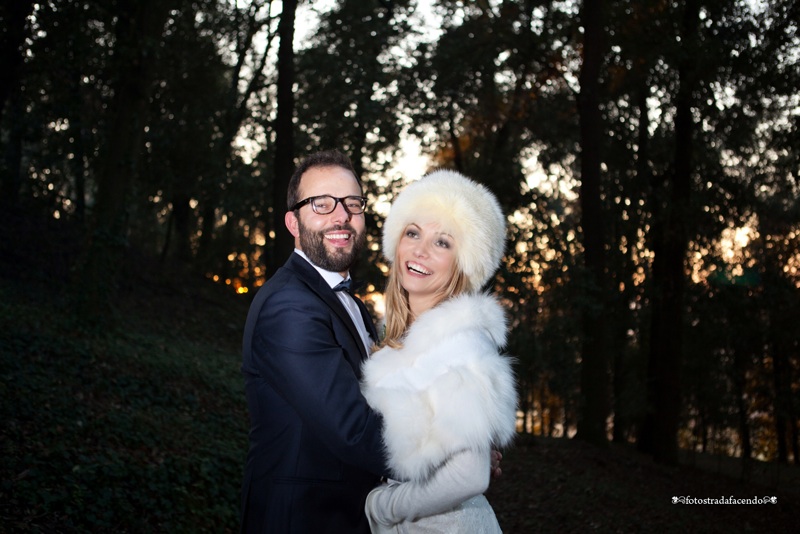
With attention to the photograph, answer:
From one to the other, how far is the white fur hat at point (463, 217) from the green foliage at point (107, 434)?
174 inches

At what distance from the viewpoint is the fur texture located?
2.97 meters

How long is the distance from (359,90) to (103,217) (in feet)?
24.7

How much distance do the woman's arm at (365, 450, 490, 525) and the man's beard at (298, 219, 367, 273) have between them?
1145 mm

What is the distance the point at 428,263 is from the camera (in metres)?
3.60

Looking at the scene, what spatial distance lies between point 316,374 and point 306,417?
0.19 metres

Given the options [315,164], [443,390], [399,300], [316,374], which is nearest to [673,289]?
[399,300]

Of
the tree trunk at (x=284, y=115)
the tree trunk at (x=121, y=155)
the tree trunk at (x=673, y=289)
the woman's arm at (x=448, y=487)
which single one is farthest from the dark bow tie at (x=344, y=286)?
the tree trunk at (x=673, y=289)

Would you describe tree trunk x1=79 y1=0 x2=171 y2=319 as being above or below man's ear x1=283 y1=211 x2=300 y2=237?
above

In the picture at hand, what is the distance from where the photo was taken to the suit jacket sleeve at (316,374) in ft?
9.98

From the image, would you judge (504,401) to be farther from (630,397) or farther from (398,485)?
(630,397)

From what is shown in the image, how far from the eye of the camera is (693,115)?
61.1 feet

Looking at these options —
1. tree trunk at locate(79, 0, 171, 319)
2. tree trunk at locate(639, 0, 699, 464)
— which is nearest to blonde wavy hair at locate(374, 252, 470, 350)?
tree trunk at locate(79, 0, 171, 319)

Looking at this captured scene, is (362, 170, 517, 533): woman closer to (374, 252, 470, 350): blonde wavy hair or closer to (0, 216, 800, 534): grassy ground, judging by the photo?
(374, 252, 470, 350): blonde wavy hair

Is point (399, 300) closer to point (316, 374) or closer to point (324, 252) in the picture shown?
point (324, 252)
